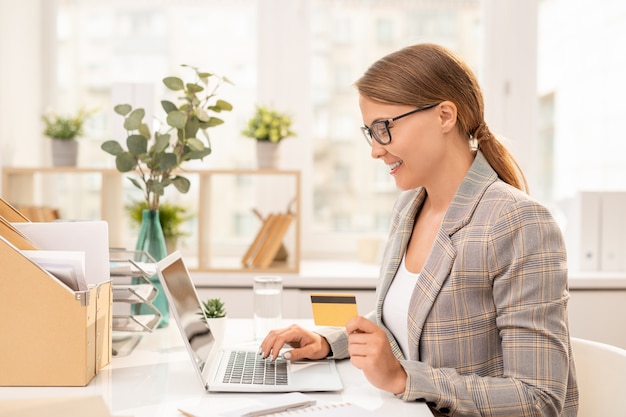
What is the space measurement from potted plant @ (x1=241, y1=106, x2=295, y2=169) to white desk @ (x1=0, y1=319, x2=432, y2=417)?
149 centimetres

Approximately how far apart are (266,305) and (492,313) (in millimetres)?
589

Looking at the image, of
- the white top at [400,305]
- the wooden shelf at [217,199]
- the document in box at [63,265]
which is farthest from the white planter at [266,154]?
the document in box at [63,265]

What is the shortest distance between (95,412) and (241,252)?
215cm

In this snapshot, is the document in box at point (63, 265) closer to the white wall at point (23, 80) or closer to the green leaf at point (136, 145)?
the green leaf at point (136, 145)

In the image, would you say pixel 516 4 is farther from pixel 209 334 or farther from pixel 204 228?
pixel 209 334

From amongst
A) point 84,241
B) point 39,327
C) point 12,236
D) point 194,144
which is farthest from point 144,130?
point 39,327

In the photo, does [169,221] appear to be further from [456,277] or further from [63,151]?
[456,277]

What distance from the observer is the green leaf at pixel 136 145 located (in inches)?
73.2

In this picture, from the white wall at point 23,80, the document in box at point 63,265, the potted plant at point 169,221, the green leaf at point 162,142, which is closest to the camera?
the document in box at point 63,265

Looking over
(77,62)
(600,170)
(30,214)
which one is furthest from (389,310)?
(77,62)

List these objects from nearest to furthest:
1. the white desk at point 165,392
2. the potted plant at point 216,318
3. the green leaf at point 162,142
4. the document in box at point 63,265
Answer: the white desk at point 165,392 < the document in box at point 63,265 < the potted plant at point 216,318 < the green leaf at point 162,142

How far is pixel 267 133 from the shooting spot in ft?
9.75

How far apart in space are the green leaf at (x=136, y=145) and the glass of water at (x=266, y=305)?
1.52 ft

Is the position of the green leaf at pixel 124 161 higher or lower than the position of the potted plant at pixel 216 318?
higher
